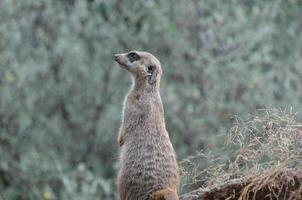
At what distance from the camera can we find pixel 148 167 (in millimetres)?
4738

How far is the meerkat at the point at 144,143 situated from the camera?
471cm

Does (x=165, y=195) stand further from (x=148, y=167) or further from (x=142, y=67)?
(x=142, y=67)

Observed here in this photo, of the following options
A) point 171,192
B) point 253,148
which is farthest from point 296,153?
point 171,192

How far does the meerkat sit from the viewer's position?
471 centimetres

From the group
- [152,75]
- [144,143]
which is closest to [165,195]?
[144,143]

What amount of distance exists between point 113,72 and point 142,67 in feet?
16.7

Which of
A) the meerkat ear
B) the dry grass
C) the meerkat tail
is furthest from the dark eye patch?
the dry grass

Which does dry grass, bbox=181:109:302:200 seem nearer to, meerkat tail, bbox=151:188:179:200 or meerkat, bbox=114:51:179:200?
meerkat tail, bbox=151:188:179:200

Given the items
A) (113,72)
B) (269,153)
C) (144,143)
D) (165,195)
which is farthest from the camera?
(113,72)

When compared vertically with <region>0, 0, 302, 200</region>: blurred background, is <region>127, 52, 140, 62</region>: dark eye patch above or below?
above

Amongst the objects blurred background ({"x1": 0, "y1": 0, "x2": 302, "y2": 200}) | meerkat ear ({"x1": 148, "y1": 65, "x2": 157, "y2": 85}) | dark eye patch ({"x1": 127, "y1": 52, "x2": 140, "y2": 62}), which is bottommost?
blurred background ({"x1": 0, "y1": 0, "x2": 302, "y2": 200})

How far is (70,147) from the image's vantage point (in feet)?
34.7

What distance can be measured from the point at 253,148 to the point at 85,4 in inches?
258

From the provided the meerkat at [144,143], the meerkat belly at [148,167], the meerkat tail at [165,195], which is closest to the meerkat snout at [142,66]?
the meerkat at [144,143]
